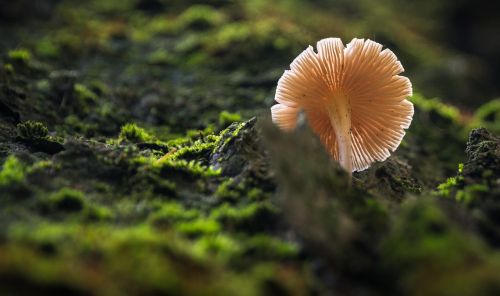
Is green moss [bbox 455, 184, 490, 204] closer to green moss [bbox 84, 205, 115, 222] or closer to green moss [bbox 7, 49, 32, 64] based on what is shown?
green moss [bbox 84, 205, 115, 222]

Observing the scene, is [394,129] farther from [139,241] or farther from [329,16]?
[329,16]

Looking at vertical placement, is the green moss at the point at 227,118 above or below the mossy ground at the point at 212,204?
above

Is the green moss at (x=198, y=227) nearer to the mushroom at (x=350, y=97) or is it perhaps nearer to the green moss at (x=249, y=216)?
the green moss at (x=249, y=216)

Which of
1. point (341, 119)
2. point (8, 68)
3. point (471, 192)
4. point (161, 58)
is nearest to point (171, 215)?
point (341, 119)

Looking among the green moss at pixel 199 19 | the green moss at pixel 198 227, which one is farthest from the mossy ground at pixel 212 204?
the green moss at pixel 199 19

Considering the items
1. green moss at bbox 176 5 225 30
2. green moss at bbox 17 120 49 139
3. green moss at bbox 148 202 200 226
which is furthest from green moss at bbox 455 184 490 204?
green moss at bbox 176 5 225 30
